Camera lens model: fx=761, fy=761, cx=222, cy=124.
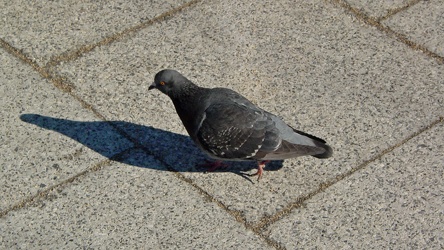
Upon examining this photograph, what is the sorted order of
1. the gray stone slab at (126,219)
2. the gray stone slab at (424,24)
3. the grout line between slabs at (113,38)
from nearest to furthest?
the gray stone slab at (126,219), the grout line between slabs at (113,38), the gray stone slab at (424,24)

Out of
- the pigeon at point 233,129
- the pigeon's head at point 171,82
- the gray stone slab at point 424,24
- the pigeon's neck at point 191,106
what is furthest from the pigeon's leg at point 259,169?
the gray stone slab at point 424,24

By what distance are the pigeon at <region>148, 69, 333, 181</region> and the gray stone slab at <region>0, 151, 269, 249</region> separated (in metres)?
0.43

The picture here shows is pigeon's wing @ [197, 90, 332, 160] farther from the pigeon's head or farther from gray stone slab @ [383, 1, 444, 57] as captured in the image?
gray stone slab @ [383, 1, 444, 57]

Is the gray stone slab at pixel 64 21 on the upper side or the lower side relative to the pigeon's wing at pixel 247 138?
lower

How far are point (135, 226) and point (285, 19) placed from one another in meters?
3.07

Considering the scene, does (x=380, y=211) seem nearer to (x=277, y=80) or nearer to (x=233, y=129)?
(x=233, y=129)

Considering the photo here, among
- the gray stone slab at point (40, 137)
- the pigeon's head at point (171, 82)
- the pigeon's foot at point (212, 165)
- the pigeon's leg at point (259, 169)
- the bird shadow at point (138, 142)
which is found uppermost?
the pigeon's head at point (171, 82)

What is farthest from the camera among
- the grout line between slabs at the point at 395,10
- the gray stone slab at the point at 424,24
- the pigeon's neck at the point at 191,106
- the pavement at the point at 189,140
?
the grout line between slabs at the point at 395,10

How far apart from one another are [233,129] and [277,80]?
1288 millimetres

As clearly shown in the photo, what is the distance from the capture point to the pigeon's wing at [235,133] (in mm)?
5828

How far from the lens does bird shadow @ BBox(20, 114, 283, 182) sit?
6.19 metres

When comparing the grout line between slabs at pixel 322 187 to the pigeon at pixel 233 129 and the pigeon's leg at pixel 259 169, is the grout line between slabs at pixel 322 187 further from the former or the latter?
the pigeon's leg at pixel 259 169

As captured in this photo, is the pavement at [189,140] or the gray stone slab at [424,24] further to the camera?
the gray stone slab at [424,24]

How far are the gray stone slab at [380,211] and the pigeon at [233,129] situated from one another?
1.32 ft
